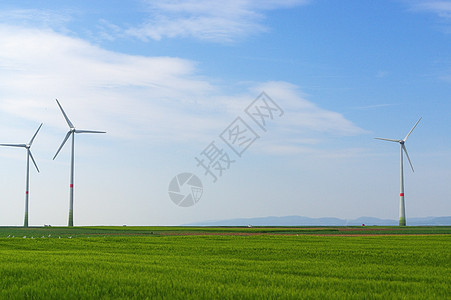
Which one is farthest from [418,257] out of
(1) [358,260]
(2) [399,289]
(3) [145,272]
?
(3) [145,272]

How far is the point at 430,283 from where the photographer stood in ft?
71.8

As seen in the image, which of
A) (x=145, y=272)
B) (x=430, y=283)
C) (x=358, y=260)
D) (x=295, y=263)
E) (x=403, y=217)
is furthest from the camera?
(x=403, y=217)

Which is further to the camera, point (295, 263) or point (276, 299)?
point (295, 263)

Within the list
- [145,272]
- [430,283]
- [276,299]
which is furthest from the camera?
[145,272]

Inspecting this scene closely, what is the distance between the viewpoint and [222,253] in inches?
1502

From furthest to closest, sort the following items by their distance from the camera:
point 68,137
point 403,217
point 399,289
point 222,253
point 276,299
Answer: point 403,217, point 68,137, point 222,253, point 399,289, point 276,299

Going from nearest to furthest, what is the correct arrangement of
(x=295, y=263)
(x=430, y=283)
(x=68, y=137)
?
(x=430, y=283) < (x=295, y=263) < (x=68, y=137)

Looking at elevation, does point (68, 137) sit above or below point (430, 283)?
above

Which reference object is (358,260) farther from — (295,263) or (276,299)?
(276,299)

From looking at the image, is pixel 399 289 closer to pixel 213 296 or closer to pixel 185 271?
pixel 213 296

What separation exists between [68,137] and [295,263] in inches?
3868

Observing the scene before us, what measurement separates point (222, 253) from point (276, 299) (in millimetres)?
21216

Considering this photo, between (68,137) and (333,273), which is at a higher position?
(68,137)

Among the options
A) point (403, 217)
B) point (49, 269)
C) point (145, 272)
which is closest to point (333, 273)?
point (145, 272)
